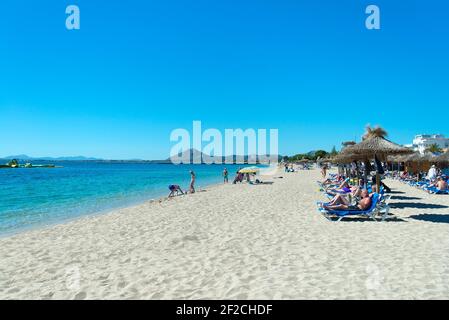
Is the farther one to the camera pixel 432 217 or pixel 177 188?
pixel 177 188

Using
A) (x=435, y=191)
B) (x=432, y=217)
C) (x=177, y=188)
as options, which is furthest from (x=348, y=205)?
(x=177, y=188)

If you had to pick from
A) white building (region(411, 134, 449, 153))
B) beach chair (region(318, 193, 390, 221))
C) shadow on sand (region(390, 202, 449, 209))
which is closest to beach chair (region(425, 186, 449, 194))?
shadow on sand (region(390, 202, 449, 209))

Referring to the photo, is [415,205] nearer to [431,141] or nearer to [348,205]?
[348,205]

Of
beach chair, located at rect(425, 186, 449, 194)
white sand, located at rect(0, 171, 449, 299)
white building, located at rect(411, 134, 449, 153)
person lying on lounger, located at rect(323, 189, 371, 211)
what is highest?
white building, located at rect(411, 134, 449, 153)

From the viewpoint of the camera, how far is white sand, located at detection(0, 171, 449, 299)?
3.94 metres

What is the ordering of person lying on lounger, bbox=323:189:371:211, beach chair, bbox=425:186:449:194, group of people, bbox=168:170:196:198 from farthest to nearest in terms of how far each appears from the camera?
group of people, bbox=168:170:196:198, beach chair, bbox=425:186:449:194, person lying on lounger, bbox=323:189:371:211

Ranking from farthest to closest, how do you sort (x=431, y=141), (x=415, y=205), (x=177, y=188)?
(x=431, y=141) < (x=177, y=188) < (x=415, y=205)

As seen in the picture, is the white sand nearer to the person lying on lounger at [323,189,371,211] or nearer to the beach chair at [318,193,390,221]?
the beach chair at [318,193,390,221]

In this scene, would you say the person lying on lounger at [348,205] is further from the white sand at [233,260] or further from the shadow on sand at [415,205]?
the shadow on sand at [415,205]

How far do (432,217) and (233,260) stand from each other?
20.5 ft

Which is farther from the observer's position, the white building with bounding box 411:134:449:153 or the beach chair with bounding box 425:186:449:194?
the white building with bounding box 411:134:449:153

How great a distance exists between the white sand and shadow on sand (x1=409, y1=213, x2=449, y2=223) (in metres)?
0.07

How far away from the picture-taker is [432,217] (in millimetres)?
8828

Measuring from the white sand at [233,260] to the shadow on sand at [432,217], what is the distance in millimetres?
67
